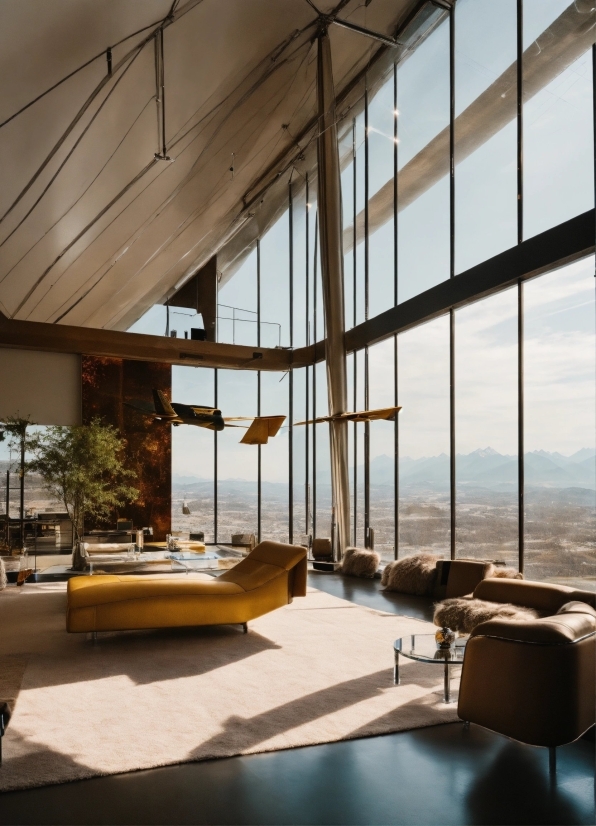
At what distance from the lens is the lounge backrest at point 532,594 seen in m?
5.60

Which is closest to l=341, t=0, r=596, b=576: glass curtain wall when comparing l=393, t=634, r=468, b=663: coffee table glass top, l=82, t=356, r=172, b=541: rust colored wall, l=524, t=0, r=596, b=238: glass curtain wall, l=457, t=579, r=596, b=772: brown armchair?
l=524, t=0, r=596, b=238: glass curtain wall

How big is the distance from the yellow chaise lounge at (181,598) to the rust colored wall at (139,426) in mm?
9472

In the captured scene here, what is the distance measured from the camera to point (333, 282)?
11.9 metres

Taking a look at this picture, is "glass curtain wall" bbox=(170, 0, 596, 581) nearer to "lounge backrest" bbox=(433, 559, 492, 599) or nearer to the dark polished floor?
"lounge backrest" bbox=(433, 559, 492, 599)

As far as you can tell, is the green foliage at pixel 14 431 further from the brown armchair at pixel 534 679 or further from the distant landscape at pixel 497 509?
the brown armchair at pixel 534 679

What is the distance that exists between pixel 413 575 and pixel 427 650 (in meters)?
4.12

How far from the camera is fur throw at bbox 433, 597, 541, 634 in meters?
5.54

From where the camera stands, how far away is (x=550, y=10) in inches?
328

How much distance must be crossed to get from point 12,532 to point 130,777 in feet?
38.0

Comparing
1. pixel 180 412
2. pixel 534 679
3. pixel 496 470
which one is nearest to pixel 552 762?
pixel 534 679

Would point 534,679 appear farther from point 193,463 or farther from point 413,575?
point 193,463

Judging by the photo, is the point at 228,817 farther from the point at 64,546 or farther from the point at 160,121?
the point at 64,546

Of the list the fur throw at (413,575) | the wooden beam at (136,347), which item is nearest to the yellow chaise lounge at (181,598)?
A: the fur throw at (413,575)

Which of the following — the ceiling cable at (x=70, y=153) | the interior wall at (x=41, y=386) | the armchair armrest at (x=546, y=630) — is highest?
the ceiling cable at (x=70, y=153)
